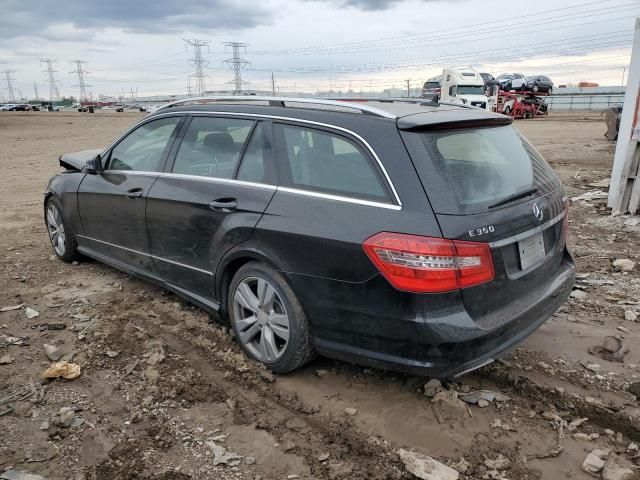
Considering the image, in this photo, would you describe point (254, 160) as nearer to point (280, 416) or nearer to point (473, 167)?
point (473, 167)

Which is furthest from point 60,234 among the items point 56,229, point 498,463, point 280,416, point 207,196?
point 498,463

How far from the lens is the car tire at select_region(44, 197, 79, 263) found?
564 cm

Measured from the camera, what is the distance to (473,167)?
303 cm

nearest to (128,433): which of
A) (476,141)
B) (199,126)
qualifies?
(199,126)

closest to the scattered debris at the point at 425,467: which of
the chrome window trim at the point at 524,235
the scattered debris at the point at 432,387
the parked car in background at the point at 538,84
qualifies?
the scattered debris at the point at 432,387

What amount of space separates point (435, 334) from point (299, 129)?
1543mm

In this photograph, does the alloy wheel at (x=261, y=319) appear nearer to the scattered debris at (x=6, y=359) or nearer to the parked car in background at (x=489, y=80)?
the scattered debris at (x=6, y=359)

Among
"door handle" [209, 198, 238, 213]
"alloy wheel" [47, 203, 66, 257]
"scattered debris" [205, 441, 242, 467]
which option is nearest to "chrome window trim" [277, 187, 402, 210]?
"door handle" [209, 198, 238, 213]

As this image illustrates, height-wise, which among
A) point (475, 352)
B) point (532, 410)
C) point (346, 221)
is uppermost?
point (346, 221)

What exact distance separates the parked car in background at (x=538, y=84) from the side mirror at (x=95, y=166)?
42430 millimetres

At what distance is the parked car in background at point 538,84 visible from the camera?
41.4 m

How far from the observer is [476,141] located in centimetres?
327

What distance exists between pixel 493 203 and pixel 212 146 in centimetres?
210

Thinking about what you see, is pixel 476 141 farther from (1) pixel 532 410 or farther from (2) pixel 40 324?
(2) pixel 40 324
